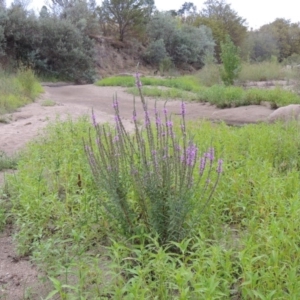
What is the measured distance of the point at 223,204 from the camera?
289cm

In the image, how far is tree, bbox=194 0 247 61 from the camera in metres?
33.3

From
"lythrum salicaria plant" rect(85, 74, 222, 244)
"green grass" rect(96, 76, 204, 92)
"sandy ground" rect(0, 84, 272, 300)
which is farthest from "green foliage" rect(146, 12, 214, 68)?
"lythrum salicaria plant" rect(85, 74, 222, 244)

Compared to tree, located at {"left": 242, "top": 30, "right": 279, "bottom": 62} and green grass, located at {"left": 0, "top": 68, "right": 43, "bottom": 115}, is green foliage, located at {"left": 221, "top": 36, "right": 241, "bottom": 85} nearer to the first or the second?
green grass, located at {"left": 0, "top": 68, "right": 43, "bottom": 115}

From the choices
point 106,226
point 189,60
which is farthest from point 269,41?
point 106,226

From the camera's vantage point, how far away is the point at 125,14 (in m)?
27.9

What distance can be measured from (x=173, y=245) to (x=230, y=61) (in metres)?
11.7

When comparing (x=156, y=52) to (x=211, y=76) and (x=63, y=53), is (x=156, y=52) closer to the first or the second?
(x=63, y=53)

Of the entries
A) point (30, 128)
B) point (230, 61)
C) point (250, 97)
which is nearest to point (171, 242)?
point (30, 128)

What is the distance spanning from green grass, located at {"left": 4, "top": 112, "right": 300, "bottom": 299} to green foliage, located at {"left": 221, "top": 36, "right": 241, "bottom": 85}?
9469mm

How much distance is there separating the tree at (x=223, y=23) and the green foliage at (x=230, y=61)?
64.9ft

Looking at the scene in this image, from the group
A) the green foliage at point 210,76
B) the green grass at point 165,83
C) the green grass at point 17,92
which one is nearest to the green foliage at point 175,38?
the green grass at point 165,83

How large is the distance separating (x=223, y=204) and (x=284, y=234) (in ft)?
2.33

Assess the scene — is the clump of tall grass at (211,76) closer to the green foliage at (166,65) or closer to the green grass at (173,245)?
the green foliage at (166,65)

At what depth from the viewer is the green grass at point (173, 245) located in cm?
186
